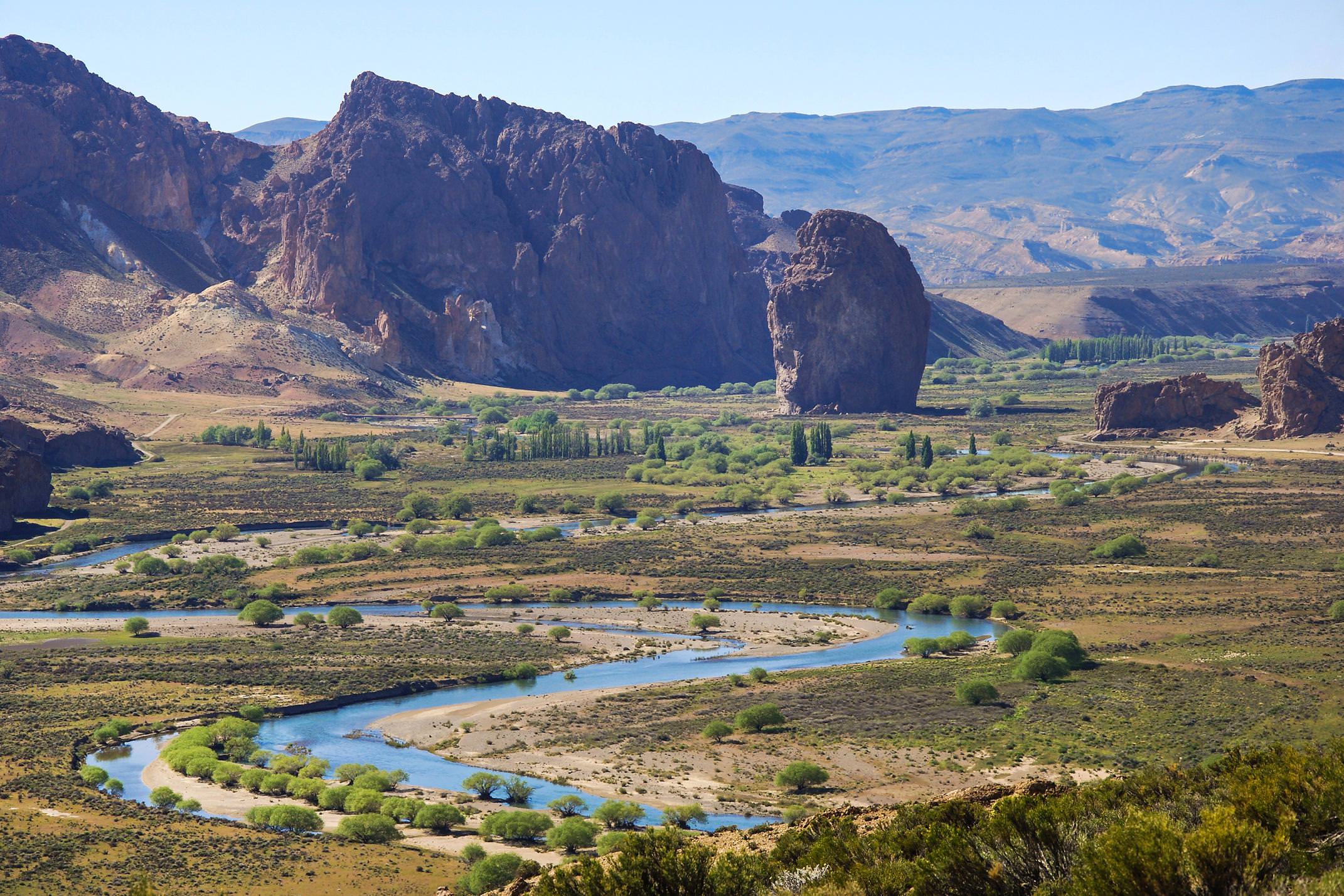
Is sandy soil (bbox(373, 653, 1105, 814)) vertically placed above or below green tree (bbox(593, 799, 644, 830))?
below

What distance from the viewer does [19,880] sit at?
48.2m

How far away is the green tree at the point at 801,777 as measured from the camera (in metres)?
59.8

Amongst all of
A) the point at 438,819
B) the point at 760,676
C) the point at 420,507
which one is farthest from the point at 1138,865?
the point at 420,507

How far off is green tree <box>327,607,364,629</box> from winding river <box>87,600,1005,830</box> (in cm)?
670

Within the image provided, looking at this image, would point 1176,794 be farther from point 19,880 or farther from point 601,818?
point 19,880

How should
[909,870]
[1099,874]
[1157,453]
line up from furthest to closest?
[1157,453] < [909,870] < [1099,874]

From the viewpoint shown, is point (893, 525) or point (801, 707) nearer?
point (801, 707)

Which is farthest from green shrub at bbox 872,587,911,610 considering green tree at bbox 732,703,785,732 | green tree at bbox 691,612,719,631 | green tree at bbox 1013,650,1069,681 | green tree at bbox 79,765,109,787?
green tree at bbox 79,765,109,787

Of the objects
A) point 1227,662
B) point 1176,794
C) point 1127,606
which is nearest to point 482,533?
point 1127,606

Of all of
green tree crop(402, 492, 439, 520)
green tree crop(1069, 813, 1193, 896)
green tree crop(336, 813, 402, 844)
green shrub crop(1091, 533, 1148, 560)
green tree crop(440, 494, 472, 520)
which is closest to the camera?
green tree crop(1069, 813, 1193, 896)

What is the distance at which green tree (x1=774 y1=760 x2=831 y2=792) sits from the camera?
196 ft

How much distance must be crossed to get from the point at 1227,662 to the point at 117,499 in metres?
109

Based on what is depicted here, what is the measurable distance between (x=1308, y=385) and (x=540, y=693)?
124 metres

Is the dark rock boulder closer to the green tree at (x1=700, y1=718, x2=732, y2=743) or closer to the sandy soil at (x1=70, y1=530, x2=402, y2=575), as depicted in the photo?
the sandy soil at (x1=70, y1=530, x2=402, y2=575)
